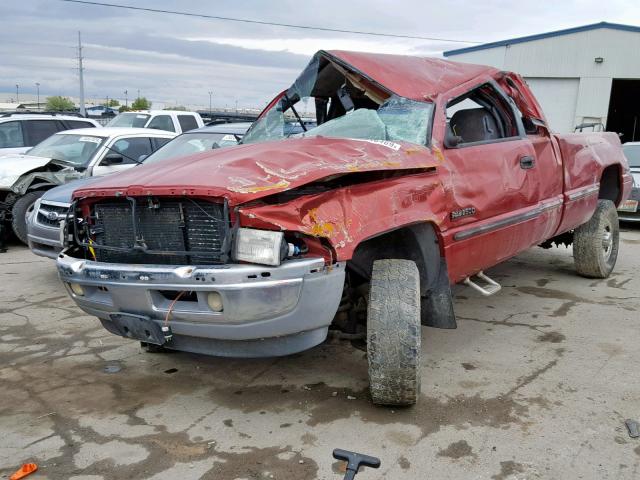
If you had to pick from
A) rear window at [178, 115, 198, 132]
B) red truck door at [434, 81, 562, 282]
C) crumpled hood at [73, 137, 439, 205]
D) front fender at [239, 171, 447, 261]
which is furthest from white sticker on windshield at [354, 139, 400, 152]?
rear window at [178, 115, 198, 132]

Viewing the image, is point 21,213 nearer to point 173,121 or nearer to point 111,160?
point 111,160

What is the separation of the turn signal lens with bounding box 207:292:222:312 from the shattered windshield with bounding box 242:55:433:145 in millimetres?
1508

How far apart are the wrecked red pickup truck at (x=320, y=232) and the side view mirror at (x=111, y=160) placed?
422 cm

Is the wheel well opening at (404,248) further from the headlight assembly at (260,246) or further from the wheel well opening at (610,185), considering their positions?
the wheel well opening at (610,185)

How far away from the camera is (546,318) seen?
4.91 meters

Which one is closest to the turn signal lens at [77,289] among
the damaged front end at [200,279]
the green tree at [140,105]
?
the damaged front end at [200,279]

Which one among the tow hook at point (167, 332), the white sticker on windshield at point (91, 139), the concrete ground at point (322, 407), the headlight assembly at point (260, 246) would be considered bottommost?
the concrete ground at point (322, 407)

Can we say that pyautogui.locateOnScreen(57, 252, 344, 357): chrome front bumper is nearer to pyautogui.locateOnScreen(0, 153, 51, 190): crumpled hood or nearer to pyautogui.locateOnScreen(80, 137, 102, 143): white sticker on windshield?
pyautogui.locateOnScreen(0, 153, 51, 190): crumpled hood

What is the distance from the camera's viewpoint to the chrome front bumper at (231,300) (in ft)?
8.93

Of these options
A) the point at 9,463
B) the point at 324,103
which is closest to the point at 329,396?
the point at 9,463

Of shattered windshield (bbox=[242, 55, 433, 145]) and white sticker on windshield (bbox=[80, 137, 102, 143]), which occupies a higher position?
shattered windshield (bbox=[242, 55, 433, 145])

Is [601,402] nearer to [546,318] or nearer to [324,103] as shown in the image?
[546,318]

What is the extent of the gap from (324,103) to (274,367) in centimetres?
236

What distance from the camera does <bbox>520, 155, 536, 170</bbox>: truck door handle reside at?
14.5 feet
